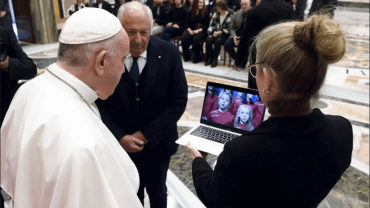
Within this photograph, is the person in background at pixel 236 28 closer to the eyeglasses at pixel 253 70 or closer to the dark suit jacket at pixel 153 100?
the dark suit jacket at pixel 153 100

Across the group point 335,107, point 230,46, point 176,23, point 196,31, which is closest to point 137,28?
point 335,107

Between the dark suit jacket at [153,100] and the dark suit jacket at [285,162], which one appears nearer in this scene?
the dark suit jacket at [285,162]

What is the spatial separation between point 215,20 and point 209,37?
0.37 metres

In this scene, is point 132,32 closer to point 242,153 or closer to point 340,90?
point 242,153

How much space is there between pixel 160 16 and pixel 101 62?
6.96m

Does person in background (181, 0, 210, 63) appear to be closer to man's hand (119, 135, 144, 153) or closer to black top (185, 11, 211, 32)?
black top (185, 11, 211, 32)

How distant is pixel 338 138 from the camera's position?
3.29 ft

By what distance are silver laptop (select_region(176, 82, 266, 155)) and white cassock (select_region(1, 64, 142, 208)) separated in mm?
674

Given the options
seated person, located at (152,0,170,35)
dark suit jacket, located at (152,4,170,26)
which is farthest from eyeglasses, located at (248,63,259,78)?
dark suit jacket, located at (152,4,170,26)

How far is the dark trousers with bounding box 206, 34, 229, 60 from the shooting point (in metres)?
6.28

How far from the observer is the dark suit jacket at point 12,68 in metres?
2.11

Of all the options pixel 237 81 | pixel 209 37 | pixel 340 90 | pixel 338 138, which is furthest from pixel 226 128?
pixel 209 37

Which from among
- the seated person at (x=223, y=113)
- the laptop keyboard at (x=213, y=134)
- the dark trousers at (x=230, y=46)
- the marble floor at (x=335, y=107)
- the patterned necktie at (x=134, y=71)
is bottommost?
the marble floor at (x=335, y=107)

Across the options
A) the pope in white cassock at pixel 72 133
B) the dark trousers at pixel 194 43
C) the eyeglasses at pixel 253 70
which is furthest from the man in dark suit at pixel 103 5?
the dark trousers at pixel 194 43
